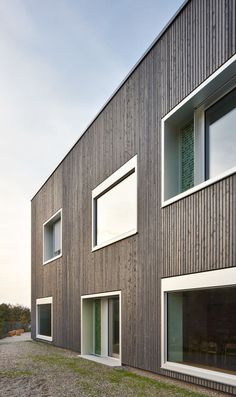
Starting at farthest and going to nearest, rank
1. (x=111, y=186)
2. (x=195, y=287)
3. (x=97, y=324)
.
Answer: (x=97, y=324) → (x=111, y=186) → (x=195, y=287)

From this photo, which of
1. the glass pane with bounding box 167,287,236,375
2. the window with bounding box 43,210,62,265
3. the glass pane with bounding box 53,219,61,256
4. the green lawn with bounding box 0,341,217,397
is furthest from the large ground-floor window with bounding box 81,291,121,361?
the window with bounding box 43,210,62,265

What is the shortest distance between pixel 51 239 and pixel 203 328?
13555mm

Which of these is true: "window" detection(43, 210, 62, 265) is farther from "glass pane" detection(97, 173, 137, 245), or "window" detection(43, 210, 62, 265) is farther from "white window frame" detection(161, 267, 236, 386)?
"white window frame" detection(161, 267, 236, 386)

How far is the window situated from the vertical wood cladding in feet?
12.0

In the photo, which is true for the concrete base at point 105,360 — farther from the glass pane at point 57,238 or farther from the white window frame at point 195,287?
the glass pane at point 57,238

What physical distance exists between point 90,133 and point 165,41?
5.49 metres

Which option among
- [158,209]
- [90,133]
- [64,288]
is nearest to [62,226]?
[64,288]

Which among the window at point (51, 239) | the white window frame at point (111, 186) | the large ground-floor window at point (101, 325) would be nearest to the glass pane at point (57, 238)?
the window at point (51, 239)

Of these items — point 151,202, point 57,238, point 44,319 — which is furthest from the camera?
point 44,319

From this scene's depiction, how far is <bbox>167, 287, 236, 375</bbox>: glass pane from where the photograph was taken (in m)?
7.24

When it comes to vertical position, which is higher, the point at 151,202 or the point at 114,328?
the point at 151,202

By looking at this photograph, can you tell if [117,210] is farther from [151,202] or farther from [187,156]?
[187,156]

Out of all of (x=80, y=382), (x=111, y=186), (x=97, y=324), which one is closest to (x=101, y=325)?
(x=97, y=324)

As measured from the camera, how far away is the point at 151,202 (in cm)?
982
